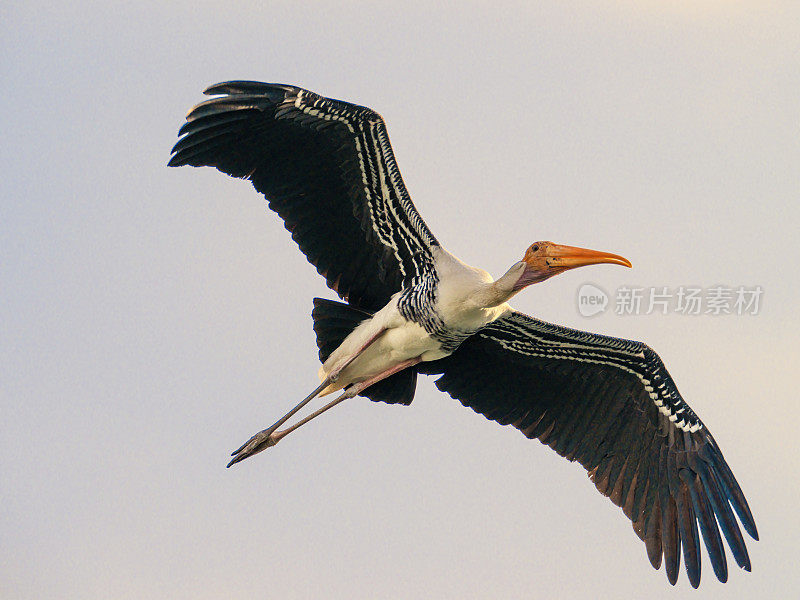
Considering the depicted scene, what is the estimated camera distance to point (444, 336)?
50.2ft

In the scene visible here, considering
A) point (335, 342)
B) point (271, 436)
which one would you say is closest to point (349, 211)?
point (335, 342)

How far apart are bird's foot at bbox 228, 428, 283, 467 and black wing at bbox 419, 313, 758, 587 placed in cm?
240

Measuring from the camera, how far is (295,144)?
1492 cm

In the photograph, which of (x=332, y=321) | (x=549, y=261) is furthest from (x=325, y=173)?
(x=549, y=261)

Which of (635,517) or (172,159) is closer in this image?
(172,159)

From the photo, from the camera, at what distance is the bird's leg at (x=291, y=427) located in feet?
51.4

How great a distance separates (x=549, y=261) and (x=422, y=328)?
1.85 m

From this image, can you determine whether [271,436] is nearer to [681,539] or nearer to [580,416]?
[580,416]

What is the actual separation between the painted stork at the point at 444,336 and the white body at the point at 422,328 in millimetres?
19

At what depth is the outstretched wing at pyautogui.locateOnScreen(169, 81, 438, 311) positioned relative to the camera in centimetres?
1465

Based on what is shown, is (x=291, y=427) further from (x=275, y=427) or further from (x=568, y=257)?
(x=568, y=257)

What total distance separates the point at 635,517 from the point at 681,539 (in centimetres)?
67

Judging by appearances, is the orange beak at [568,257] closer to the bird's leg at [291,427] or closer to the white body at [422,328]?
the white body at [422,328]

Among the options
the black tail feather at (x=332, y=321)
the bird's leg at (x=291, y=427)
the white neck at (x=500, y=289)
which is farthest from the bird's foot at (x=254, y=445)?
the white neck at (x=500, y=289)
